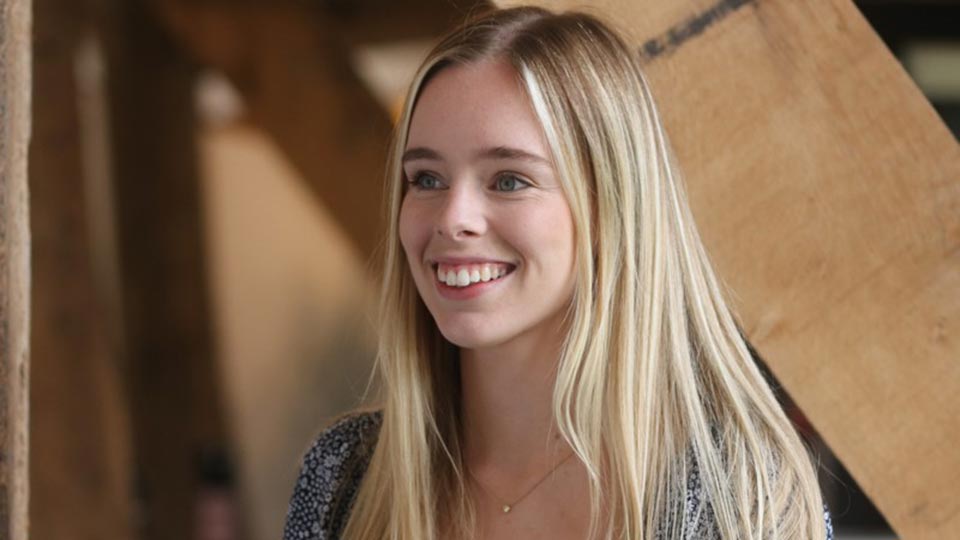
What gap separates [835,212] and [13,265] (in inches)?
32.5

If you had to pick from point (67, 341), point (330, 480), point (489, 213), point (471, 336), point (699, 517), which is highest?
point (67, 341)

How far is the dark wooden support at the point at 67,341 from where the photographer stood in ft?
11.0

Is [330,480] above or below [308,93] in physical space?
below

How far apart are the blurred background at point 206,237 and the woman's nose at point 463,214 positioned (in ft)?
4.03

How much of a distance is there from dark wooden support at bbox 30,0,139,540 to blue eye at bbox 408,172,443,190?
6.59 ft

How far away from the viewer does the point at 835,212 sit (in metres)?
1.51

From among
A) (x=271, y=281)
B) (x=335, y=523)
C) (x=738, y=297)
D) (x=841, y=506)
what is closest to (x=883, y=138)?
(x=738, y=297)

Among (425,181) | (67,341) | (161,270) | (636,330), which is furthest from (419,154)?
(161,270)

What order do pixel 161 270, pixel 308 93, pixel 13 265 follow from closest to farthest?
1. pixel 13 265
2. pixel 308 93
3. pixel 161 270

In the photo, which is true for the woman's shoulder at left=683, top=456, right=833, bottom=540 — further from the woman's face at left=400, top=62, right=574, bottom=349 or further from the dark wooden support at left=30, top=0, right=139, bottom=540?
the dark wooden support at left=30, top=0, right=139, bottom=540

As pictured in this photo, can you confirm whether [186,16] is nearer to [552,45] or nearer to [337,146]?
[337,146]

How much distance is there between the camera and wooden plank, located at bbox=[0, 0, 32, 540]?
1416 mm

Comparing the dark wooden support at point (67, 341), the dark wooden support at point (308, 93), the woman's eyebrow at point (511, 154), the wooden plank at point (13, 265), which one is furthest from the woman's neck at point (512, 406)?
the dark wooden support at point (308, 93)

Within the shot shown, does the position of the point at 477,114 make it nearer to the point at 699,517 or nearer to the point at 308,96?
the point at 699,517
